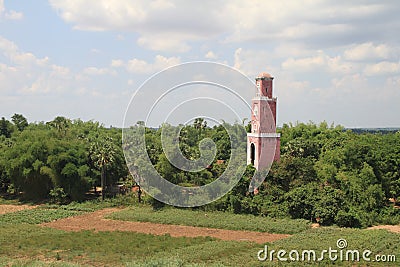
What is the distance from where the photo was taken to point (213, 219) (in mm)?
32688

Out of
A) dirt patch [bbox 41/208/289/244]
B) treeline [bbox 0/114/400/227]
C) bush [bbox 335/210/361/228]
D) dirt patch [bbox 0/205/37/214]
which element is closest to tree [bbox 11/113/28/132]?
treeline [bbox 0/114/400/227]

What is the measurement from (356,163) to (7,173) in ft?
102

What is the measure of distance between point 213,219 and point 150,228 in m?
4.66

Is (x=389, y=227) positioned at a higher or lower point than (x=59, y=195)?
lower

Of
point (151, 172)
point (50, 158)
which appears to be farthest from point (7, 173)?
point (151, 172)

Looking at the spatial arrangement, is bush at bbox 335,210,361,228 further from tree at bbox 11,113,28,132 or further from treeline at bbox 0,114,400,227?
tree at bbox 11,113,28,132

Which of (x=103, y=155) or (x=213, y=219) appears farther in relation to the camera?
(x=103, y=155)

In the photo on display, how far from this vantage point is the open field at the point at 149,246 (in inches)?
850

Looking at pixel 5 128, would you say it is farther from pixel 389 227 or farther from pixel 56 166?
pixel 389 227

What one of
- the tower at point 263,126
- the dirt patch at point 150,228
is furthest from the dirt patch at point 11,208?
the tower at point 263,126

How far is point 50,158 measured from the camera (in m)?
39.5

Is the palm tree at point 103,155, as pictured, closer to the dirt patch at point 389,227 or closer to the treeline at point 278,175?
the treeline at point 278,175

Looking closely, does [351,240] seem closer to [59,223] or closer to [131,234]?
[131,234]

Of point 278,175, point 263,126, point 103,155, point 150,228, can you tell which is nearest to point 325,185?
point 278,175
